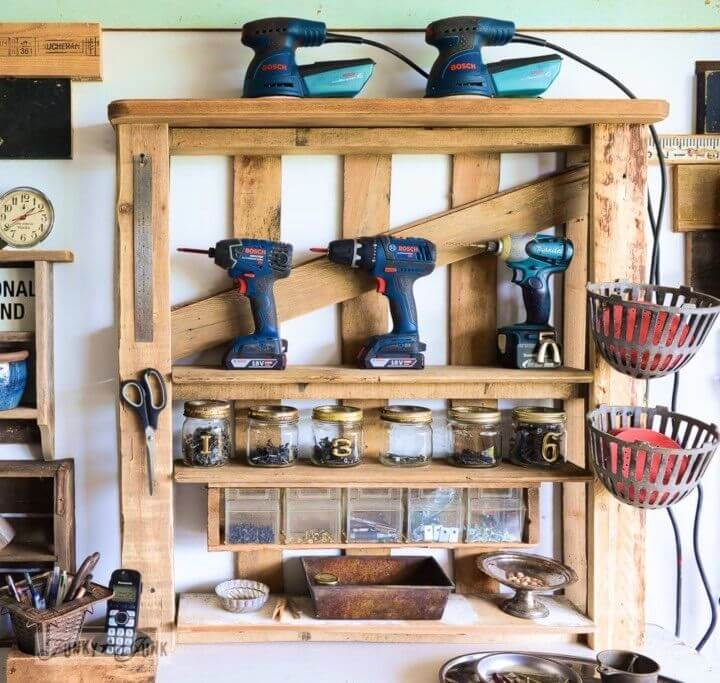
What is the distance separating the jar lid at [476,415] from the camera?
1812mm

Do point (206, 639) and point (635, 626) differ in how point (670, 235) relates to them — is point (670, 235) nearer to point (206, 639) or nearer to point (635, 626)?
point (635, 626)

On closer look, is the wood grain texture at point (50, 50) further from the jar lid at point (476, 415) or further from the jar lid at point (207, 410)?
the jar lid at point (476, 415)

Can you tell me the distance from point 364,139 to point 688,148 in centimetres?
89

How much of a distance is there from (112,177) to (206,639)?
1.20 meters

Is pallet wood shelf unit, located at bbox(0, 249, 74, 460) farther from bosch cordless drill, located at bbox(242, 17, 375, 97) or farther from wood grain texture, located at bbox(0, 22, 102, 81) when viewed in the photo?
bosch cordless drill, located at bbox(242, 17, 375, 97)

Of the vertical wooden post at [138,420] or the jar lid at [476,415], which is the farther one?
the jar lid at [476,415]

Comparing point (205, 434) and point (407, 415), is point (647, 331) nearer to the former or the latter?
point (407, 415)

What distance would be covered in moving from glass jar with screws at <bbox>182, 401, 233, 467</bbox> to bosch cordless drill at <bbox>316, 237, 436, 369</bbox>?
383 millimetres

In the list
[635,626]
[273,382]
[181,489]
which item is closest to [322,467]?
[273,382]

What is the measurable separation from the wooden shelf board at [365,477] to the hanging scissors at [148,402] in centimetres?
8

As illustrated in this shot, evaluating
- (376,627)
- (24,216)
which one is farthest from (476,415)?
(24,216)

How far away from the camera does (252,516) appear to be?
6.01 feet

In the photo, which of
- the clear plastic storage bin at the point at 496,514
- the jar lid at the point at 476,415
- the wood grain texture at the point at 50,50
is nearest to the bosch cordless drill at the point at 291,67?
the wood grain texture at the point at 50,50

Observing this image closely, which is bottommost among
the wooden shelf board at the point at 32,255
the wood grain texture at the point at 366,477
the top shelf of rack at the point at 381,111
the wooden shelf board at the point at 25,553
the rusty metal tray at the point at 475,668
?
the rusty metal tray at the point at 475,668
